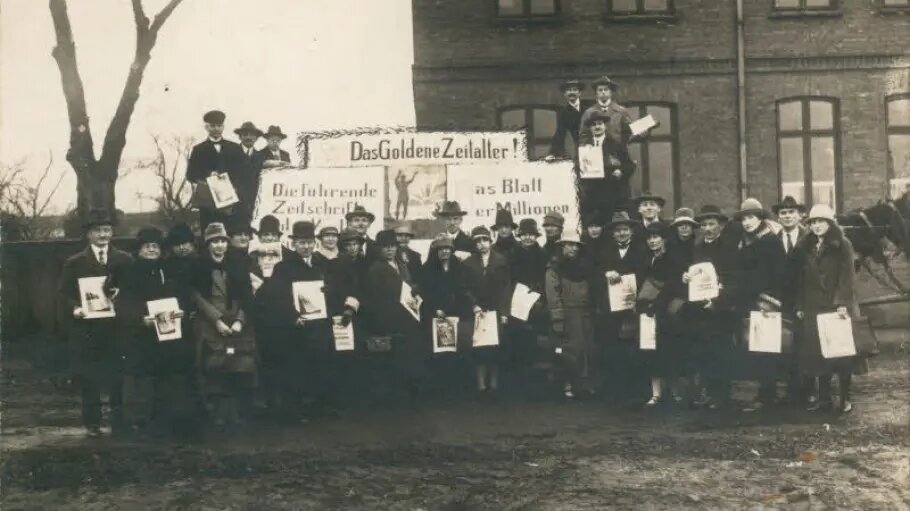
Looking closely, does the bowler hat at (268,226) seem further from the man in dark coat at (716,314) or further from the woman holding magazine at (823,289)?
the woman holding magazine at (823,289)

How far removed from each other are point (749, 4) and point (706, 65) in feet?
4.15

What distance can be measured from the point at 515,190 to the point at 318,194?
234 centimetres

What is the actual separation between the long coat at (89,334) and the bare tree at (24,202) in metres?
1.90

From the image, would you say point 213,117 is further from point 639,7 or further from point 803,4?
point 803,4

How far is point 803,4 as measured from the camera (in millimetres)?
14094

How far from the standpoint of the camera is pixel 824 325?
23.9 feet

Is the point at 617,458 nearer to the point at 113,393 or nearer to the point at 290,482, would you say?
the point at 290,482

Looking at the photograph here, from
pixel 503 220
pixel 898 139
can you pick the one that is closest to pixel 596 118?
pixel 503 220

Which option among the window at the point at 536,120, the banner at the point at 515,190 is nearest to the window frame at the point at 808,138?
the window at the point at 536,120

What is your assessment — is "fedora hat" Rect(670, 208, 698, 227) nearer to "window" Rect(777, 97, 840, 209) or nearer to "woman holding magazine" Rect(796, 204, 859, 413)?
"woman holding magazine" Rect(796, 204, 859, 413)

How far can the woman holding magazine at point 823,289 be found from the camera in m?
7.32

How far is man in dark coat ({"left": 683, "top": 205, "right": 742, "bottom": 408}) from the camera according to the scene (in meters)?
7.58

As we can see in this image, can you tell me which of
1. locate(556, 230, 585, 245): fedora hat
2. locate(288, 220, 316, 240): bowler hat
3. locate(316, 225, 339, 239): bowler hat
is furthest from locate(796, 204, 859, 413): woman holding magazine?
locate(288, 220, 316, 240): bowler hat

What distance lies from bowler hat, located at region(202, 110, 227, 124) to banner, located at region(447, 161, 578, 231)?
2.74 m
